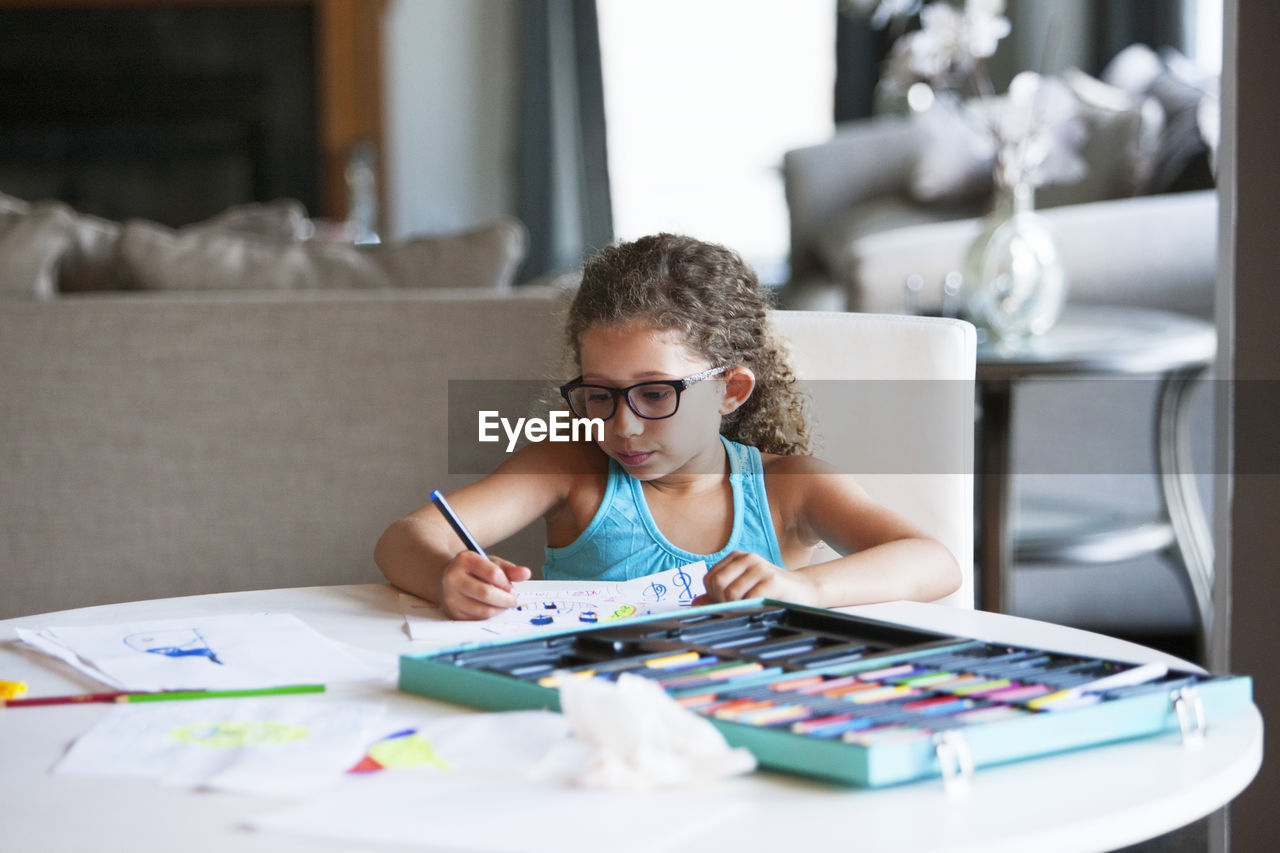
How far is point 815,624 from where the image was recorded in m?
0.86

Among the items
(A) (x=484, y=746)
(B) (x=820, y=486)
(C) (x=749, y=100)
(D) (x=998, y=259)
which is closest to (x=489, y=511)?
(B) (x=820, y=486)

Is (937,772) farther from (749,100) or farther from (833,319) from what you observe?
(749,100)

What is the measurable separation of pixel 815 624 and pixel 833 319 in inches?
23.9

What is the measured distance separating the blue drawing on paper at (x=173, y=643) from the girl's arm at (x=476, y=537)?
182mm

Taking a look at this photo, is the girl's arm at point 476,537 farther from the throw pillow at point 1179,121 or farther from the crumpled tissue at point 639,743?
the throw pillow at point 1179,121

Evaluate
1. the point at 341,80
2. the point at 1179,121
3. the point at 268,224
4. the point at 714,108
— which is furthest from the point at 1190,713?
the point at 341,80

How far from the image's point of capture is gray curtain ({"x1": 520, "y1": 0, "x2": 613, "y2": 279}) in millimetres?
6387

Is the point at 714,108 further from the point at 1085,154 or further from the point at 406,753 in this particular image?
the point at 406,753

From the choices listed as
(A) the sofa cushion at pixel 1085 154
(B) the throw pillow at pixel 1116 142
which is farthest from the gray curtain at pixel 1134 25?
(B) the throw pillow at pixel 1116 142

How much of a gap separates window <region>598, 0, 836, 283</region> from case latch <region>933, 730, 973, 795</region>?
5.77 meters

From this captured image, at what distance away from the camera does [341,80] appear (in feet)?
21.5

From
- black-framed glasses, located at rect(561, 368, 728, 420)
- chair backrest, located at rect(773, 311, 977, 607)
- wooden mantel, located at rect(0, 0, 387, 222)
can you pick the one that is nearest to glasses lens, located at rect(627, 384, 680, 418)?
black-framed glasses, located at rect(561, 368, 728, 420)

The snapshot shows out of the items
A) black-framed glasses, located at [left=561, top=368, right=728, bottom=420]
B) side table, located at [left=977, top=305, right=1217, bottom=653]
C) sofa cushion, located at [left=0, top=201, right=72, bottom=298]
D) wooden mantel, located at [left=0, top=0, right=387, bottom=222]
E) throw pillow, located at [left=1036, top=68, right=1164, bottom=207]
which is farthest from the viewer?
wooden mantel, located at [left=0, top=0, right=387, bottom=222]

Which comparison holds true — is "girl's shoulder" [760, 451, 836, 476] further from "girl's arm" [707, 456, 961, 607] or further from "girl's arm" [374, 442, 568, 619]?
"girl's arm" [374, 442, 568, 619]
